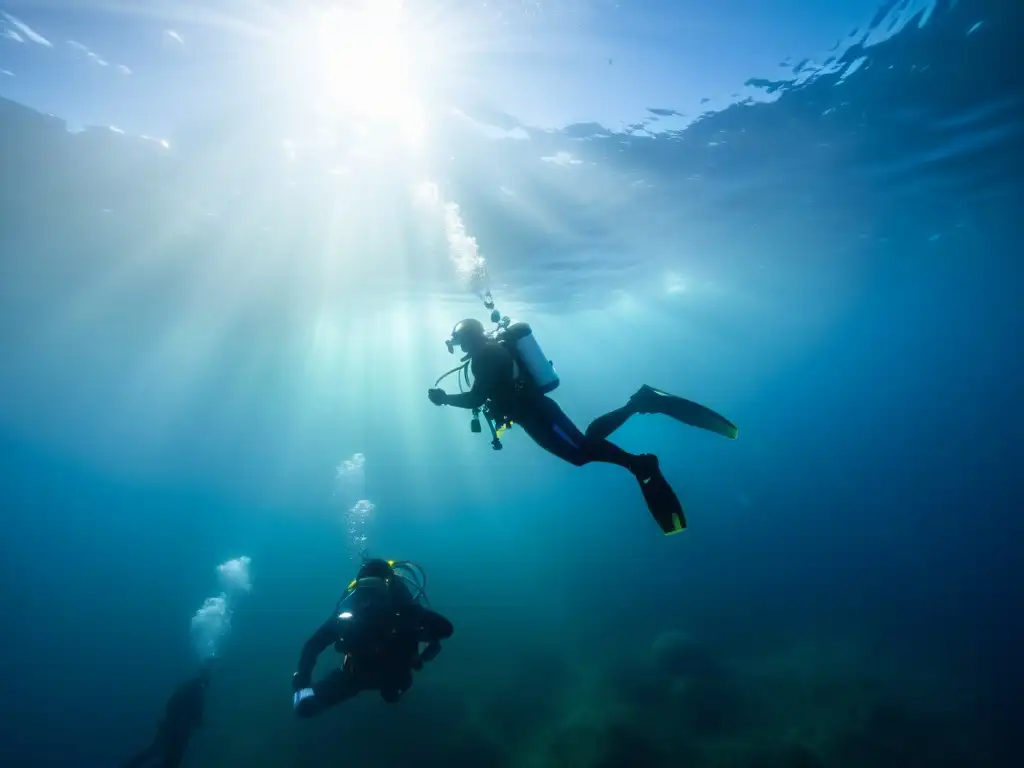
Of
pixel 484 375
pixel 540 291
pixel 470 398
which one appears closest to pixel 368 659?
pixel 470 398

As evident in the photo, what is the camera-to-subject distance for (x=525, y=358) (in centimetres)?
520

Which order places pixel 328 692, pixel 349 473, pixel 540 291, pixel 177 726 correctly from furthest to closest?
pixel 349 473, pixel 540 291, pixel 177 726, pixel 328 692

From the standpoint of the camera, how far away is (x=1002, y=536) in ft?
71.3

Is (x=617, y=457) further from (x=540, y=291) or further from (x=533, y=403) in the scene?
(x=540, y=291)

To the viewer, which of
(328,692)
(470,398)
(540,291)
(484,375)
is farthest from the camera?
(540,291)

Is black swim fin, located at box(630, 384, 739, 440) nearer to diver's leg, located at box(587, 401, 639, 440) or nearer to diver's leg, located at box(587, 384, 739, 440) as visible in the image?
diver's leg, located at box(587, 384, 739, 440)

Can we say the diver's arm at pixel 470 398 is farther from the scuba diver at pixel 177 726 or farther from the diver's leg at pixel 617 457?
the scuba diver at pixel 177 726

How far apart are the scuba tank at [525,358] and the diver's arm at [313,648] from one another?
3228mm

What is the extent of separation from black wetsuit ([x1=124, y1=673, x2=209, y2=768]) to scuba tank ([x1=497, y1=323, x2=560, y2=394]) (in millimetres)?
12641

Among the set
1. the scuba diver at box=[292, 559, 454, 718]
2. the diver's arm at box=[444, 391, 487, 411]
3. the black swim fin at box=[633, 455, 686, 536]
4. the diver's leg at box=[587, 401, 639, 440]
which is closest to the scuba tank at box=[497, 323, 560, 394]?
the diver's arm at box=[444, 391, 487, 411]

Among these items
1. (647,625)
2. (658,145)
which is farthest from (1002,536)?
(658,145)

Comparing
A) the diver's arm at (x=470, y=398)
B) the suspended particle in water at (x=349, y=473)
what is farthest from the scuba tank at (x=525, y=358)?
the suspended particle in water at (x=349, y=473)

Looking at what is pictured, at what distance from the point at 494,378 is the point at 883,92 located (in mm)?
17408

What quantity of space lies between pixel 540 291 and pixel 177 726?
27.2 metres
